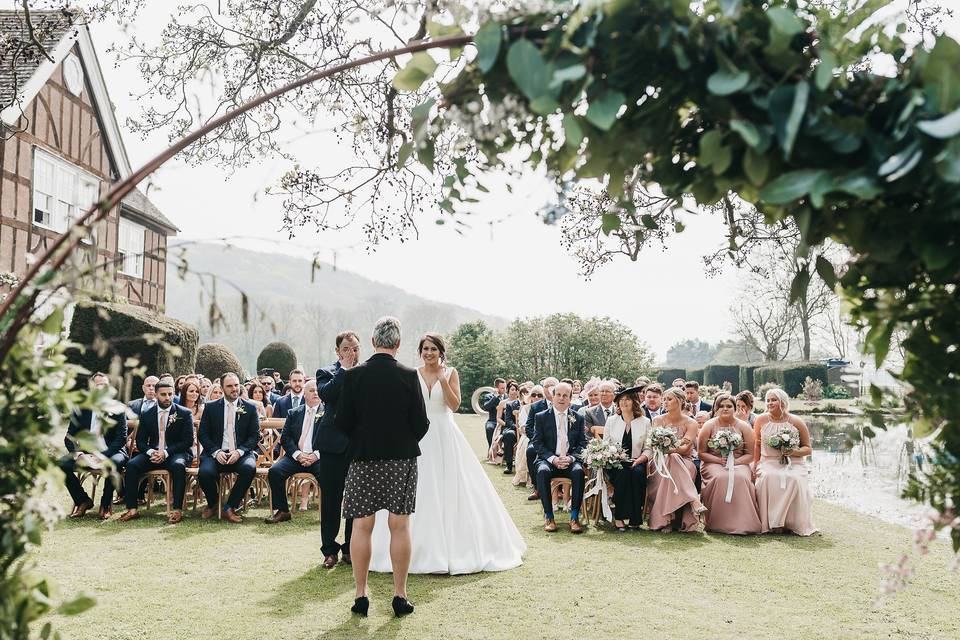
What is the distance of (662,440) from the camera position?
947 centimetres

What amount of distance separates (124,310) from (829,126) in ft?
55.6

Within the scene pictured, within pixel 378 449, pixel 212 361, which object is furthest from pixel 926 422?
pixel 212 361

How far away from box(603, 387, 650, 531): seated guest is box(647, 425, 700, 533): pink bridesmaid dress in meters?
0.16

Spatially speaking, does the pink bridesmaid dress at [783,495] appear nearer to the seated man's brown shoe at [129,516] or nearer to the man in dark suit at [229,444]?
the man in dark suit at [229,444]

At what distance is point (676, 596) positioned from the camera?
6336 mm

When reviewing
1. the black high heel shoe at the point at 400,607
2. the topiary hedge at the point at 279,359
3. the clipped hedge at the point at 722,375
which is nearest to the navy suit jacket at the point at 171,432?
the black high heel shoe at the point at 400,607

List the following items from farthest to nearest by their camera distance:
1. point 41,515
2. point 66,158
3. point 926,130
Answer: point 66,158 < point 41,515 < point 926,130

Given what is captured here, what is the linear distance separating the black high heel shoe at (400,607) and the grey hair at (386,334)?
192 cm

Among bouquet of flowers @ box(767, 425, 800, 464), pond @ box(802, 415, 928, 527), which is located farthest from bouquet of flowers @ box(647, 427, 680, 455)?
pond @ box(802, 415, 928, 527)

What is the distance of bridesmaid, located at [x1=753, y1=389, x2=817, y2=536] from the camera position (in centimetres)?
931

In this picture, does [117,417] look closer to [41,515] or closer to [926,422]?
[41,515]

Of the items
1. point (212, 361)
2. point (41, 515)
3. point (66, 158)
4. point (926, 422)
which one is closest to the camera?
point (41, 515)

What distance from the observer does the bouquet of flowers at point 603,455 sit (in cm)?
944

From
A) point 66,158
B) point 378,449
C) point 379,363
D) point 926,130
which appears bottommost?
point 378,449
